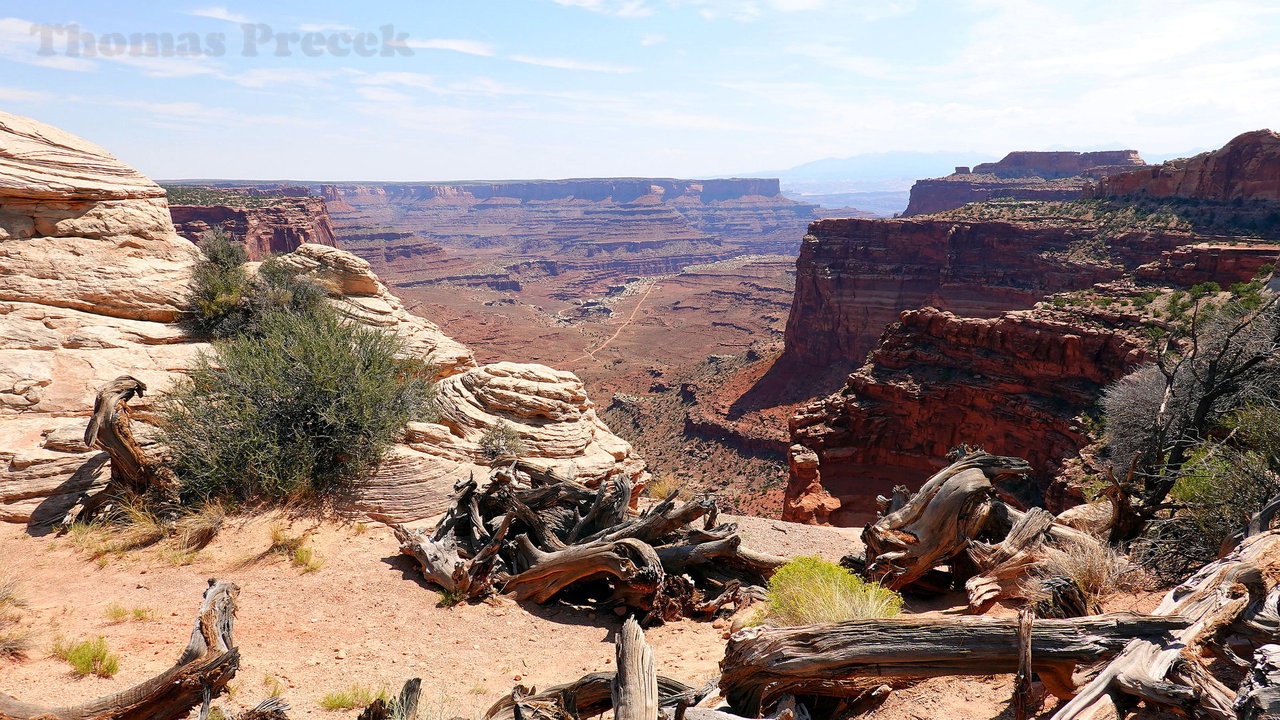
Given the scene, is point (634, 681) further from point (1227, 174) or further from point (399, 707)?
point (1227, 174)

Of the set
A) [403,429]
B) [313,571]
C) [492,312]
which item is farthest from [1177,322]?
[492,312]

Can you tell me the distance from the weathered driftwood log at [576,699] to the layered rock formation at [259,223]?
2799 inches

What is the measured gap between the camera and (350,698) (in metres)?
6.07

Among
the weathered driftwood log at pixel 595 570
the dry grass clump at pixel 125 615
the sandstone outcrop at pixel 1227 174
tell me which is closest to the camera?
the dry grass clump at pixel 125 615

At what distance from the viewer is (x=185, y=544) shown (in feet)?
30.9

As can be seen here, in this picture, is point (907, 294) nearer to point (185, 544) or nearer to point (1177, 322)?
point (1177, 322)

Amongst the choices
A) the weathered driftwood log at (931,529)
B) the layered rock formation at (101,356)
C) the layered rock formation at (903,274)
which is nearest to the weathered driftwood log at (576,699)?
the weathered driftwood log at (931,529)

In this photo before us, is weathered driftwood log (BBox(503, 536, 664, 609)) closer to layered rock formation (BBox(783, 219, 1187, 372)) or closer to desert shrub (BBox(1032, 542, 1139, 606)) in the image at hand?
desert shrub (BBox(1032, 542, 1139, 606))

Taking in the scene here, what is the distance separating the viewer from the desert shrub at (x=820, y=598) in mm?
5758

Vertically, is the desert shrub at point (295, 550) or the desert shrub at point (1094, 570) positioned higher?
the desert shrub at point (1094, 570)

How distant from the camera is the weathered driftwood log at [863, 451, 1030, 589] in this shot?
8.61 m

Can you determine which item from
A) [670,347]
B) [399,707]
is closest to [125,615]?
[399,707]

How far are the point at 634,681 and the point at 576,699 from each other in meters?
0.78

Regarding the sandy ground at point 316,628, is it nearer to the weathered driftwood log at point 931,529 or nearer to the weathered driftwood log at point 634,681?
the weathered driftwood log at point 634,681
